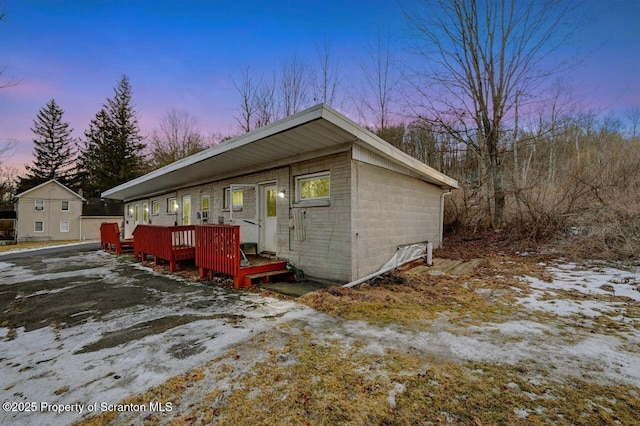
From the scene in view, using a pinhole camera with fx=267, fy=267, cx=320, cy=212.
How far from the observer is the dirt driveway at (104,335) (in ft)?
7.15

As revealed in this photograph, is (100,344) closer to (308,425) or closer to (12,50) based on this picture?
(308,425)

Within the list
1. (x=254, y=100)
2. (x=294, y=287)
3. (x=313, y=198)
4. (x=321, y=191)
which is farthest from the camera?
(x=254, y=100)

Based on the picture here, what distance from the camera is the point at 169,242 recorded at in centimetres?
753

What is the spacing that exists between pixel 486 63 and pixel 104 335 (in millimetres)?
15666

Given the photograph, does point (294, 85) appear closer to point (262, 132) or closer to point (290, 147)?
point (290, 147)

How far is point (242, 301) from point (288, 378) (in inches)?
103

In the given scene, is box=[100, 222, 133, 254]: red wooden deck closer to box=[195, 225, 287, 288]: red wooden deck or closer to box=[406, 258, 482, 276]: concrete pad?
box=[195, 225, 287, 288]: red wooden deck

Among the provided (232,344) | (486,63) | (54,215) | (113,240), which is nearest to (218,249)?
(232,344)

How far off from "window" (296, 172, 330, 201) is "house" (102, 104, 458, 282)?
0.02m

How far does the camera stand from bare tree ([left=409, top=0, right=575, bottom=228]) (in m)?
11.4

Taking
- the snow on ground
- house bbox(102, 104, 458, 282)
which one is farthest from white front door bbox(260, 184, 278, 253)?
the snow on ground

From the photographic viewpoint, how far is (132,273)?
7.40 metres

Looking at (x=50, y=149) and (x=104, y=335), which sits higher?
(x=50, y=149)

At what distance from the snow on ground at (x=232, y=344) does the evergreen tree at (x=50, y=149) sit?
40953 millimetres
